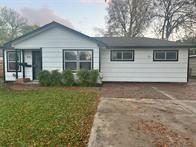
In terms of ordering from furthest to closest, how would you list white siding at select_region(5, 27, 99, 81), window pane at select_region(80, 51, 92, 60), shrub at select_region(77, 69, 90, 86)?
window pane at select_region(80, 51, 92, 60) → white siding at select_region(5, 27, 99, 81) → shrub at select_region(77, 69, 90, 86)

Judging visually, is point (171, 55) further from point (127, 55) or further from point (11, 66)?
point (11, 66)

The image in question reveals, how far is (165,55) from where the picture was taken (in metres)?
14.4

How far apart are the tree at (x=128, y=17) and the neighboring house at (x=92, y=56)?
46.8ft

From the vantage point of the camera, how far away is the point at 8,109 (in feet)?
22.4

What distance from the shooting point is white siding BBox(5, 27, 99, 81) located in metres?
13.5

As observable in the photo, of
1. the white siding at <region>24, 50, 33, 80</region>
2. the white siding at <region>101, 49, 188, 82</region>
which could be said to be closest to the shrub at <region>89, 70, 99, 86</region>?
the white siding at <region>101, 49, 188, 82</region>

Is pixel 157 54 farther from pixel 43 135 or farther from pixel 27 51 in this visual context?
pixel 43 135

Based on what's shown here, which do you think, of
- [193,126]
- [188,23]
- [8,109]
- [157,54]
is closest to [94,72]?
[157,54]

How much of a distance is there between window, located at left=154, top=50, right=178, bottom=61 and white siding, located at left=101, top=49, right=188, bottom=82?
0.22 meters

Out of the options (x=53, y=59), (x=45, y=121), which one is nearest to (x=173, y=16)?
(x=53, y=59)

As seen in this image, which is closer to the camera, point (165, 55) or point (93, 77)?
point (93, 77)

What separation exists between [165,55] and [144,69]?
1735 millimetres

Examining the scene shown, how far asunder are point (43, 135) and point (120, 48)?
1060 cm

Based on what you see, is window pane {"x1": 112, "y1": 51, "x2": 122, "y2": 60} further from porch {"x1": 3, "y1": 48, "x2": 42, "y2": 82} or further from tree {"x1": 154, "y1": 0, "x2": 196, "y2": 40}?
tree {"x1": 154, "y1": 0, "x2": 196, "y2": 40}
